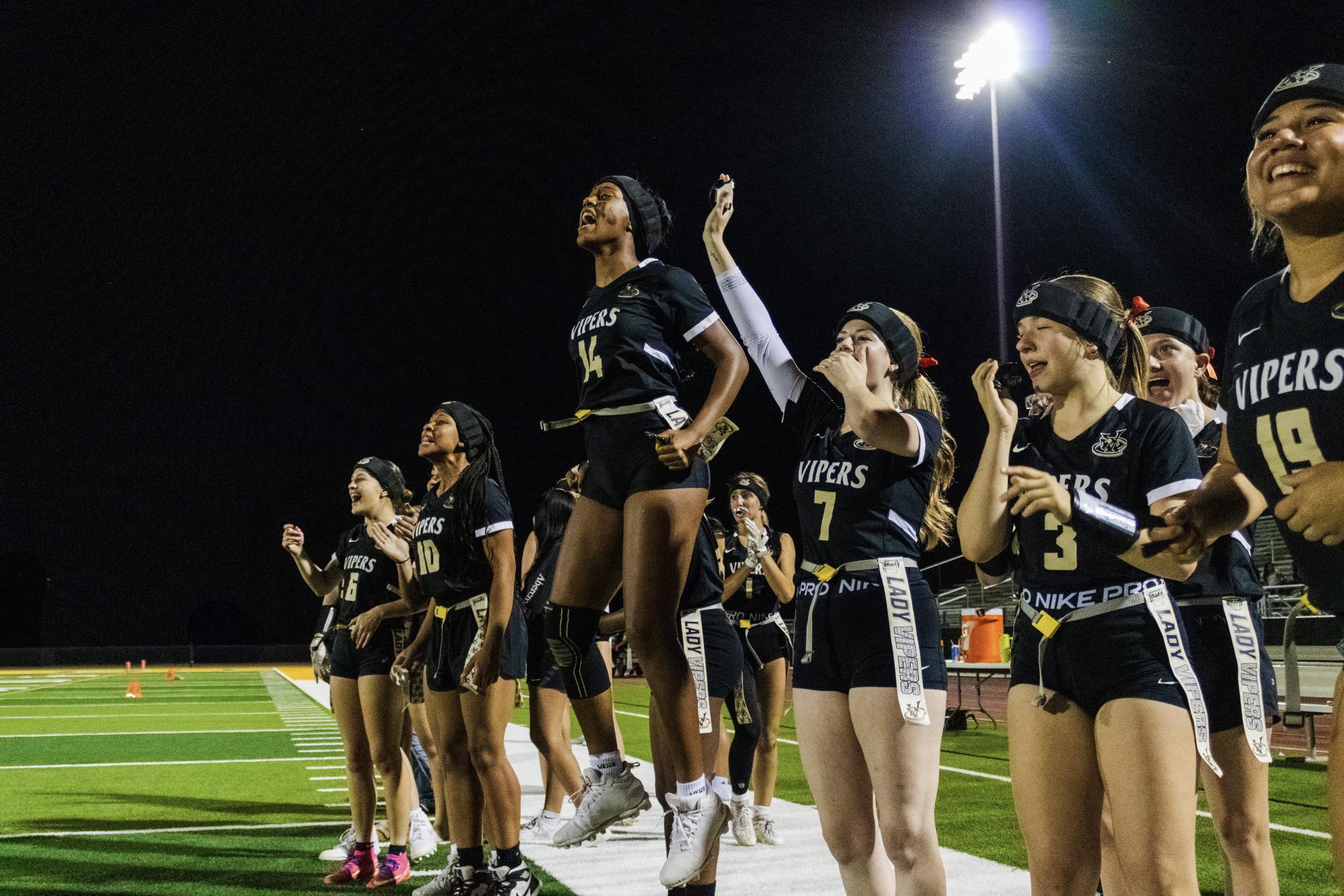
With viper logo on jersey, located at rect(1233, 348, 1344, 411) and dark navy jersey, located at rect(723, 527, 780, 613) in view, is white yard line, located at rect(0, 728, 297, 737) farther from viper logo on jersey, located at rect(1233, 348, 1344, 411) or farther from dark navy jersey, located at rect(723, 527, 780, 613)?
viper logo on jersey, located at rect(1233, 348, 1344, 411)

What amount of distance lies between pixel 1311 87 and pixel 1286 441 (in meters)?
0.76

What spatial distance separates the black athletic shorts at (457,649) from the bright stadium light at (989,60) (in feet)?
56.5

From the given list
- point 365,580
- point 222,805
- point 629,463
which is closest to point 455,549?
point 365,580

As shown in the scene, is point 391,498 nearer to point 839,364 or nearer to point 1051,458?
point 839,364

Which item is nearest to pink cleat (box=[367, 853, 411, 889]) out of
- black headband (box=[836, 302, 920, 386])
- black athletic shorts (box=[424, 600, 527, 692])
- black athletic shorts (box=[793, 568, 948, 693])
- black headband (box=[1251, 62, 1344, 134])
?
black athletic shorts (box=[424, 600, 527, 692])

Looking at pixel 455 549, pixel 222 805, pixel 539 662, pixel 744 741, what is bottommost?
pixel 222 805

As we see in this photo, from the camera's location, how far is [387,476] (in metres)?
7.51

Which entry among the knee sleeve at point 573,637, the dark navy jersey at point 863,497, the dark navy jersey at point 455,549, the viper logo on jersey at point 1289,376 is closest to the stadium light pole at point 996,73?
the dark navy jersey at point 455,549

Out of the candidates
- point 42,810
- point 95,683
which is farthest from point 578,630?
point 95,683

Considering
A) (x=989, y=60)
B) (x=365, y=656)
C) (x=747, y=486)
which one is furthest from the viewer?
(x=989, y=60)

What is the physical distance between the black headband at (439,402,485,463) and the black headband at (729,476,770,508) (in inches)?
93.0

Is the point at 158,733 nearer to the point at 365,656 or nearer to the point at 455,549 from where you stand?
the point at 365,656

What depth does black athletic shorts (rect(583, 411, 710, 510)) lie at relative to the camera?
3879 mm

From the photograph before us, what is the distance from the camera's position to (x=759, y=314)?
14.4 ft
